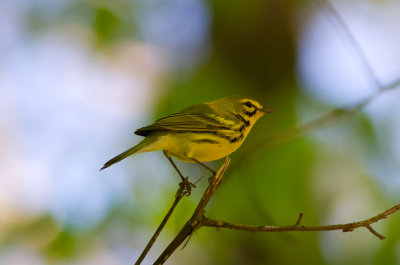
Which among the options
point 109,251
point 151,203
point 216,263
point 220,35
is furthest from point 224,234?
point 220,35

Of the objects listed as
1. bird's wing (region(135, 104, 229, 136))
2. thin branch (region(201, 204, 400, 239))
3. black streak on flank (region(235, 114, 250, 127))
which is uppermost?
bird's wing (region(135, 104, 229, 136))

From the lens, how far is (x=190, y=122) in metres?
3.53

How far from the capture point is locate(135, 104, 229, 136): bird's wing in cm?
333

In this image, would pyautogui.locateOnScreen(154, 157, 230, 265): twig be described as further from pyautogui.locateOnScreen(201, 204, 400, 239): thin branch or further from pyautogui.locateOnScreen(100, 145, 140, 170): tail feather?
pyautogui.locateOnScreen(100, 145, 140, 170): tail feather

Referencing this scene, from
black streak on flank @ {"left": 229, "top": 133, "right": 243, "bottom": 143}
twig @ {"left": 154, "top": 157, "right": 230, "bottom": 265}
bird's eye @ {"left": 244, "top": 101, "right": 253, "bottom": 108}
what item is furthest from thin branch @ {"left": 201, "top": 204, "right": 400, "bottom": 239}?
bird's eye @ {"left": 244, "top": 101, "right": 253, "bottom": 108}

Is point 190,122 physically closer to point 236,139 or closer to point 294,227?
point 236,139

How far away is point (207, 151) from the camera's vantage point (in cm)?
344

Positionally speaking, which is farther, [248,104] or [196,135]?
[248,104]

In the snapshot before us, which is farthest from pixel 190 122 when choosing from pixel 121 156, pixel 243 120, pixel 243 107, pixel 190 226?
pixel 190 226

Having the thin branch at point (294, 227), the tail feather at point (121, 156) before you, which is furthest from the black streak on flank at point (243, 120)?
the thin branch at point (294, 227)

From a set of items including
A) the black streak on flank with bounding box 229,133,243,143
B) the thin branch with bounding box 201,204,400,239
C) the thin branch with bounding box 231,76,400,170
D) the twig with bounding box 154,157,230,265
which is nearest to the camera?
the twig with bounding box 154,157,230,265

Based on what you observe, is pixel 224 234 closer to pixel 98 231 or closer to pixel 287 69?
pixel 98 231

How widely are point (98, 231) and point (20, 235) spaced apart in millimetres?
794

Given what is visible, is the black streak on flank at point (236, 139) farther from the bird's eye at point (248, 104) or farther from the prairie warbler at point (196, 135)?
the bird's eye at point (248, 104)
